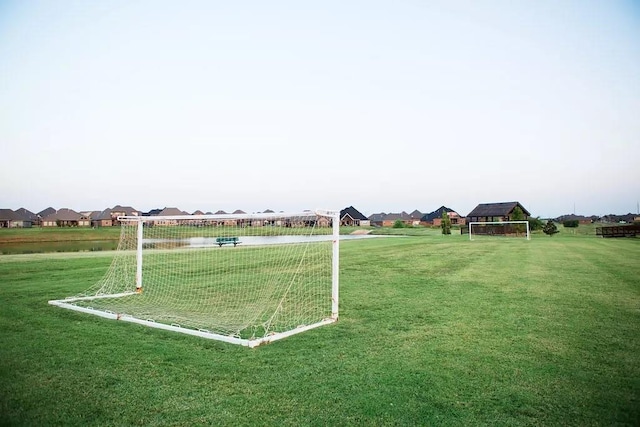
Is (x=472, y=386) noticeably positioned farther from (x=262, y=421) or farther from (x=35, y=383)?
(x=35, y=383)

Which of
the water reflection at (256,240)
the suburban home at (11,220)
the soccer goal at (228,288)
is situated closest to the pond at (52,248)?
the water reflection at (256,240)

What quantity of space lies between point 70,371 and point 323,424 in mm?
3084

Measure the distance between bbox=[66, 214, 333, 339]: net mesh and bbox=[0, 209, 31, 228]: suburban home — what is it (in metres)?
88.3

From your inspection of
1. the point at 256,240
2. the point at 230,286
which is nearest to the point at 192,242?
the point at 256,240

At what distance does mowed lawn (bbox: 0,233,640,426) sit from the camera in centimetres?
358

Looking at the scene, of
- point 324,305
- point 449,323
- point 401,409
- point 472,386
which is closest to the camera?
point 401,409

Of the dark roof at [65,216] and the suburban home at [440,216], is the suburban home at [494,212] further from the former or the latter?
the dark roof at [65,216]

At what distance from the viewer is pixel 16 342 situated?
18.6 feet

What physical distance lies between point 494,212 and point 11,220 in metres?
94.4

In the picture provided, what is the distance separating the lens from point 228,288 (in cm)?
1037

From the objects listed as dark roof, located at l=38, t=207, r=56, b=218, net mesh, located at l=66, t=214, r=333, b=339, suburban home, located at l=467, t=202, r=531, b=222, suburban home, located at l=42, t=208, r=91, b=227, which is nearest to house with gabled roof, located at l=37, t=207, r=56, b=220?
dark roof, located at l=38, t=207, r=56, b=218

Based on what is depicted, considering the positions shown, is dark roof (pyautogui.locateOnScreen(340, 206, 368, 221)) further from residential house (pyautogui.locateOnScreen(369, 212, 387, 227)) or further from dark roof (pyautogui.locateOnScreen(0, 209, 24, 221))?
dark roof (pyautogui.locateOnScreen(0, 209, 24, 221))

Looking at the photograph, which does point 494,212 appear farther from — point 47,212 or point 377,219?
point 47,212

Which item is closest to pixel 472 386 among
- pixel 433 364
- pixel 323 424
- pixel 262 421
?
pixel 433 364
